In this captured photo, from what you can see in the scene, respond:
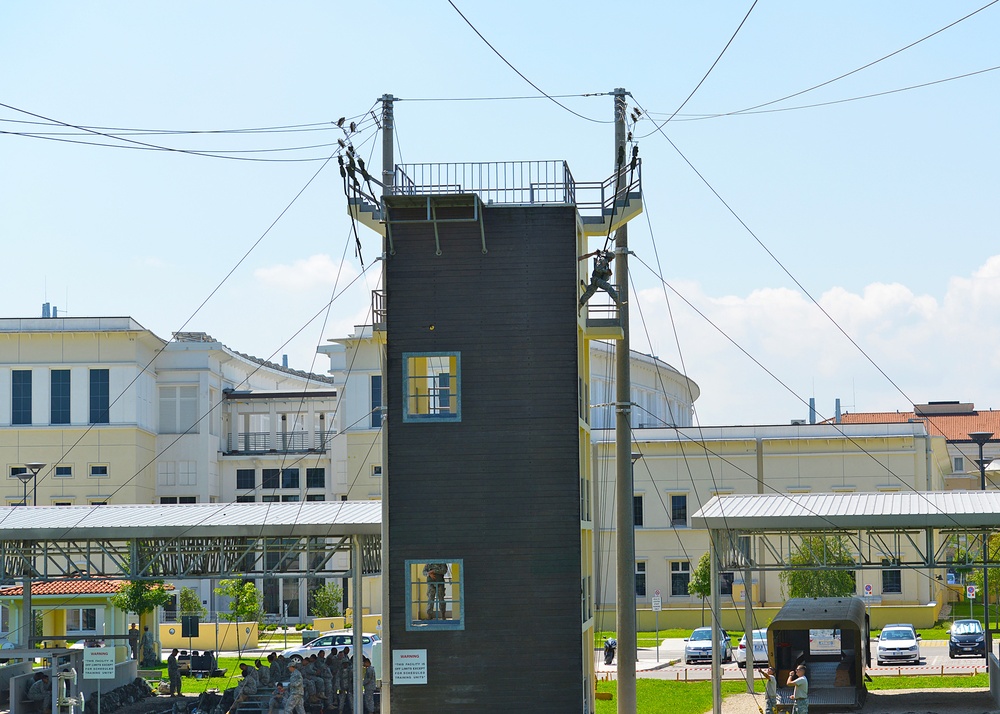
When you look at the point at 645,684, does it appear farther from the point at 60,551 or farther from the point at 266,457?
the point at 266,457

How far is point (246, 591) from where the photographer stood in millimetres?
59375

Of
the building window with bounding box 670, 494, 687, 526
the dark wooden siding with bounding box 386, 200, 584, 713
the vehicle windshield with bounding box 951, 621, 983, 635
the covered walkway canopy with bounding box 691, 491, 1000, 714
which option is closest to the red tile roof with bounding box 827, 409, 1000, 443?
the building window with bounding box 670, 494, 687, 526

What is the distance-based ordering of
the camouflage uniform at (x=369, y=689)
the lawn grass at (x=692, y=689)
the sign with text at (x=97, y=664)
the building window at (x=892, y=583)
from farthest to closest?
1. the building window at (x=892, y=583)
2. the lawn grass at (x=692, y=689)
3. the camouflage uniform at (x=369, y=689)
4. the sign with text at (x=97, y=664)

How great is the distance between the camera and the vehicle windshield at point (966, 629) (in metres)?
49.0

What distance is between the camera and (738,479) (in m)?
66.2

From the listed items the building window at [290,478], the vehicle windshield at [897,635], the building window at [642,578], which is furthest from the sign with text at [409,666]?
the building window at [290,478]

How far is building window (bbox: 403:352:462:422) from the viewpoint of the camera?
27.6m

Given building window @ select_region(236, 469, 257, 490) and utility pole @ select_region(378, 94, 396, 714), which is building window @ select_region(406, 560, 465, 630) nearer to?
utility pole @ select_region(378, 94, 396, 714)

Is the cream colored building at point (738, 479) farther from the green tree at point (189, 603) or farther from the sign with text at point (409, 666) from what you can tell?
the sign with text at point (409, 666)

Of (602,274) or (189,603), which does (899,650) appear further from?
(189,603)

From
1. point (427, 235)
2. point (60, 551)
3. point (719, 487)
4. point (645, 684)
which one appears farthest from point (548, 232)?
point (719, 487)

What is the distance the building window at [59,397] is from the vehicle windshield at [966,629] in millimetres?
42620

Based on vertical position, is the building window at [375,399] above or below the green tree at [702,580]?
above

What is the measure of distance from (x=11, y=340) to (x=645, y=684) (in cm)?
4100
